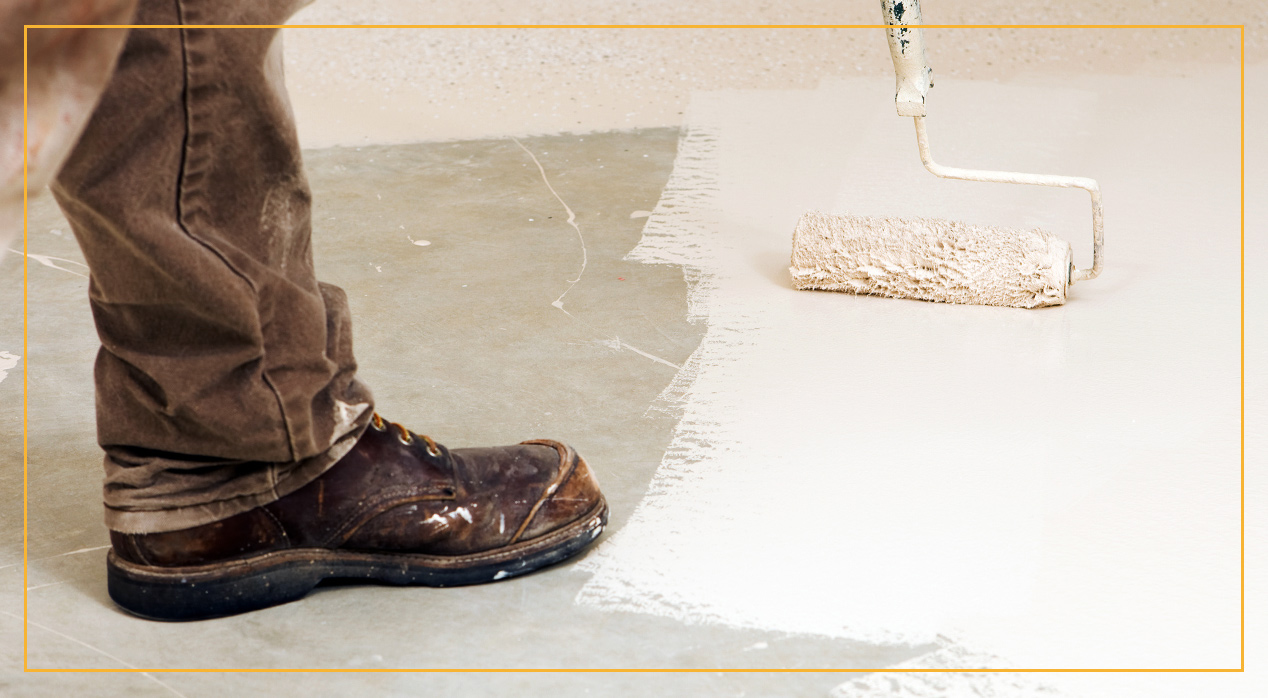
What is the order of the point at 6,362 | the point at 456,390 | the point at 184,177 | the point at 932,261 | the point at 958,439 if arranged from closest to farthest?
the point at 184,177
the point at 958,439
the point at 456,390
the point at 6,362
the point at 932,261

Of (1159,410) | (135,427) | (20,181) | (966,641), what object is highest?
(20,181)

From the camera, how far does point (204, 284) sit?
3.27 feet

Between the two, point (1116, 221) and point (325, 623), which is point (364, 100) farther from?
point (325, 623)

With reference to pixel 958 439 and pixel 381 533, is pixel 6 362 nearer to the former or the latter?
pixel 381 533

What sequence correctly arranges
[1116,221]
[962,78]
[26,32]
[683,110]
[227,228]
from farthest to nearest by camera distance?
1. [962,78]
2. [683,110]
3. [1116,221]
4. [227,228]
5. [26,32]

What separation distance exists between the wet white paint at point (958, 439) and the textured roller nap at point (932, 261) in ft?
0.10

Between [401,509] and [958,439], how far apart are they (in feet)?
2.39

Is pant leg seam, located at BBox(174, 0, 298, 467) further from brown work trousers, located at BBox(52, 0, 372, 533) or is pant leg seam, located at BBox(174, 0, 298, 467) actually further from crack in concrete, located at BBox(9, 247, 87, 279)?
crack in concrete, located at BBox(9, 247, 87, 279)

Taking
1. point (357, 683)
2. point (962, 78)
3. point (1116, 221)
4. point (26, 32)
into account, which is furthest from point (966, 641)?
point (962, 78)

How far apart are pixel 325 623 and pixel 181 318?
322 millimetres

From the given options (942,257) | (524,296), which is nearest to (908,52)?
(942,257)

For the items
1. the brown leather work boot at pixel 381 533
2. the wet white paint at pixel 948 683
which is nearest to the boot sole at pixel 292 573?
the brown leather work boot at pixel 381 533

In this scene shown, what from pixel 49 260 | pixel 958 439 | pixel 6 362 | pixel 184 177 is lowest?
pixel 958 439

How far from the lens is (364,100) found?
129 inches
